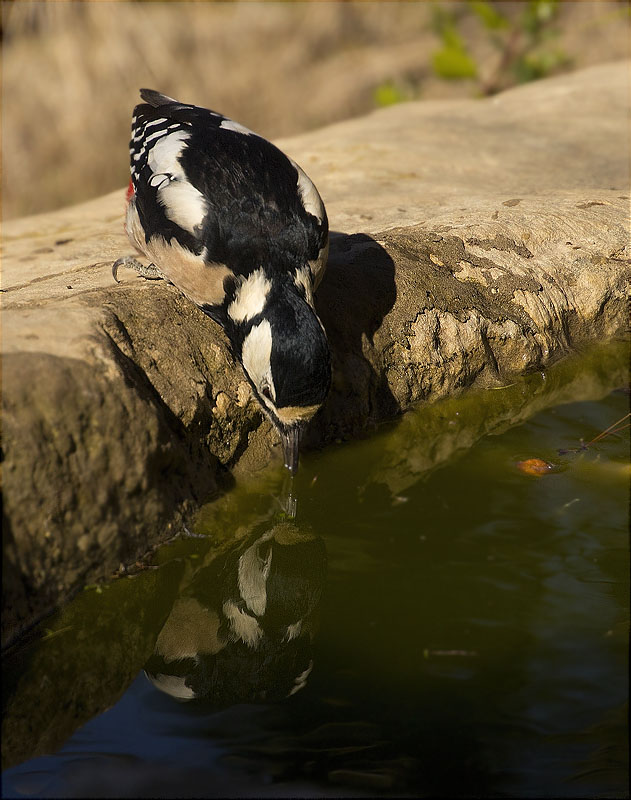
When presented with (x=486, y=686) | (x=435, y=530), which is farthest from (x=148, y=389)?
(x=486, y=686)

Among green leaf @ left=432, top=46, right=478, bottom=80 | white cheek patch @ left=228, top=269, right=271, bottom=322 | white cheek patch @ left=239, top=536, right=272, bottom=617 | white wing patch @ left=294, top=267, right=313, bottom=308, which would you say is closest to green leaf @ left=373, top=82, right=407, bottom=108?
green leaf @ left=432, top=46, right=478, bottom=80

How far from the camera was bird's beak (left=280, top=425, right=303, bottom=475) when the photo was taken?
142 inches

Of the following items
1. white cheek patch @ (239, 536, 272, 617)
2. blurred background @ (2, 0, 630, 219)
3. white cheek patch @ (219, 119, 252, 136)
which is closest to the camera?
white cheek patch @ (239, 536, 272, 617)

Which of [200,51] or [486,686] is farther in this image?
[200,51]

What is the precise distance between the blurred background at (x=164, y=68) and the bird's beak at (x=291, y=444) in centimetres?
701

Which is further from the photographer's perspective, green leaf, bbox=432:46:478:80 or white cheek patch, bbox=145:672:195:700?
green leaf, bbox=432:46:478:80

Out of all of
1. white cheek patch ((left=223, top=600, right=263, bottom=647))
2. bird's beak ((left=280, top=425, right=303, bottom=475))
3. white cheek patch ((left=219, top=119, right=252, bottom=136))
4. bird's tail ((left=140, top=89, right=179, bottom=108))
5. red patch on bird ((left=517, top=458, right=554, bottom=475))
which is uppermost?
bird's tail ((left=140, top=89, right=179, bottom=108))

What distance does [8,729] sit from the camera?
8.83ft

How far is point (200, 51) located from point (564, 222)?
720 cm

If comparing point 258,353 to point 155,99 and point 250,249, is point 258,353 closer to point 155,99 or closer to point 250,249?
point 250,249

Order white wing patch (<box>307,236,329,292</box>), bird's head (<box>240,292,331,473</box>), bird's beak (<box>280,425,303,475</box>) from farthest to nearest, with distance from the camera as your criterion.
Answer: white wing patch (<box>307,236,329,292</box>)
bird's beak (<box>280,425,303,475</box>)
bird's head (<box>240,292,331,473</box>)

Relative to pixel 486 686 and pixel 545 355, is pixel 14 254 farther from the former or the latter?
pixel 486 686

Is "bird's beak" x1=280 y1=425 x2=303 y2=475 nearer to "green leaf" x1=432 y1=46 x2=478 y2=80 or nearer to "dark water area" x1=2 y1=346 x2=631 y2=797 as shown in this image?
"dark water area" x1=2 y1=346 x2=631 y2=797

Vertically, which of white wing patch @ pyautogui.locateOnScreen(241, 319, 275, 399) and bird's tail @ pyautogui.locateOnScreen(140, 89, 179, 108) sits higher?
bird's tail @ pyautogui.locateOnScreen(140, 89, 179, 108)
